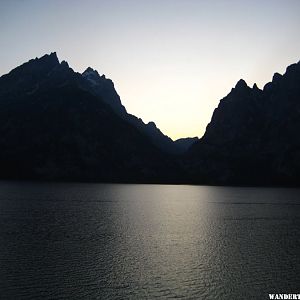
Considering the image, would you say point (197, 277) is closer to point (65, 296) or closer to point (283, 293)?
point (283, 293)

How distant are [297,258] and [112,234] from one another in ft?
127

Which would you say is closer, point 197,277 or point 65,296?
point 65,296

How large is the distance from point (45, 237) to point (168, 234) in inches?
1095

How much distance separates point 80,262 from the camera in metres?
54.1

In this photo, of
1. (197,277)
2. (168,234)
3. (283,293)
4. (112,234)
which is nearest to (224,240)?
(168,234)

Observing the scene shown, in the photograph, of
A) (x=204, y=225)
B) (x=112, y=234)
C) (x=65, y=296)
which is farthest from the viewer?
(x=204, y=225)

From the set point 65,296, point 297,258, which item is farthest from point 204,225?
point 65,296

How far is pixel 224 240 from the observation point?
77062mm

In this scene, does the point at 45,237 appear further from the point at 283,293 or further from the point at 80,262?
the point at 283,293

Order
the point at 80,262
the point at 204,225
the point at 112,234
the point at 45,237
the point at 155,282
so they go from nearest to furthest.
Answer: the point at 155,282 → the point at 80,262 → the point at 45,237 → the point at 112,234 → the point at 204,225

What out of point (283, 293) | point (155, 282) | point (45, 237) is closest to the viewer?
point (283, 293)

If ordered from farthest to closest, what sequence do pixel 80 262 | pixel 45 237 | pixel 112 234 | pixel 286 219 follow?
pixel 286 219
pixel 112 234
pixel 45 237
pixel 80 262

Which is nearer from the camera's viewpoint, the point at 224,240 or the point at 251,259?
the point at 251,259

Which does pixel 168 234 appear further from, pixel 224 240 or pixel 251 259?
pixel 251 259
